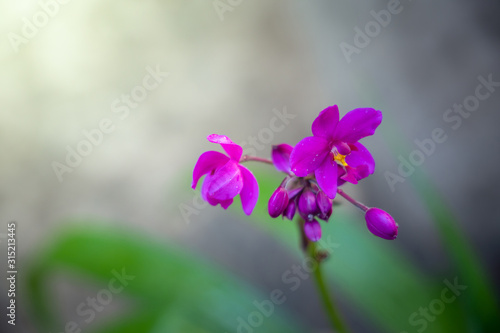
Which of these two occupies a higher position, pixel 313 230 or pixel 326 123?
pixel 326 123

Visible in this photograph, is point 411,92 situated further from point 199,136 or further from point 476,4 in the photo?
point 199,136

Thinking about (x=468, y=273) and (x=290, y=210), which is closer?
(x=290, y=210)

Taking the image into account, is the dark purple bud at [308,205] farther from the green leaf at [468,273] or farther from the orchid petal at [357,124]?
the green leaf at [468,273]

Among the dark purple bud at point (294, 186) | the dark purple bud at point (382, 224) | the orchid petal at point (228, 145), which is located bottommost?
the orchid petal at point (228, 145)

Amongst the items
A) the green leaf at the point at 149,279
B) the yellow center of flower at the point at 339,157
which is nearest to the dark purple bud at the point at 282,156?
the yellow center of flower at the point at 339,157

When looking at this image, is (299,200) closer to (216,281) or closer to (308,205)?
(308,205)

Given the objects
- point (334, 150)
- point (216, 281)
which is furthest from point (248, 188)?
point (216, 281)

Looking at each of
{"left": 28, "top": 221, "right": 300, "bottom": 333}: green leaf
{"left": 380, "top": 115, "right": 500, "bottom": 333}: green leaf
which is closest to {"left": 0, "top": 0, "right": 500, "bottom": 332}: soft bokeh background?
{"left": 28, "top": 221, "right": 300, "bottom": 333}: green leaf
